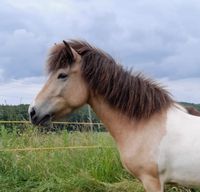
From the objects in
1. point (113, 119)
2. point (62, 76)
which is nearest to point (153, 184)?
point (113, 119)

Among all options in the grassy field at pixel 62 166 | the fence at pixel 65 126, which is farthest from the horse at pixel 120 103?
the fence at pixel 65 126

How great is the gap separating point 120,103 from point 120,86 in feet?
0.61

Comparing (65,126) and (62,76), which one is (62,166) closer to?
(65,126)

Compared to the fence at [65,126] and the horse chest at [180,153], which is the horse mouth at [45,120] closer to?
the horse chest at [180,153]

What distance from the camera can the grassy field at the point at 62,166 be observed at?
6.62m

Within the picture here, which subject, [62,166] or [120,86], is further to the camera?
[62,166]

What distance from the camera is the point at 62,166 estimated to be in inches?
285

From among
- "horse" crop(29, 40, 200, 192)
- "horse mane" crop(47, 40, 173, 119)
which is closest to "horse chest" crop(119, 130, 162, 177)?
"horse" crop(29, 40, 200, 192)

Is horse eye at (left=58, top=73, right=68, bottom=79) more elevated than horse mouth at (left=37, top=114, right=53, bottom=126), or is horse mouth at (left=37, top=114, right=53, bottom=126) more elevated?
horse eye at (left=58, top=73, right=68, bottom=79)

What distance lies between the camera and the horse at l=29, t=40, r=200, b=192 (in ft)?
14.6

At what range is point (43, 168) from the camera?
7.09m

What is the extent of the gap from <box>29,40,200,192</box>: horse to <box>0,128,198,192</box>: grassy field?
209 centimetres

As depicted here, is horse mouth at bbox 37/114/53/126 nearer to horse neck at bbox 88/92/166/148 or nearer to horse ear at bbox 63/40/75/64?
horse neck at bbox 88/92/166/148

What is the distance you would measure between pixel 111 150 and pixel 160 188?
3.21 metres
